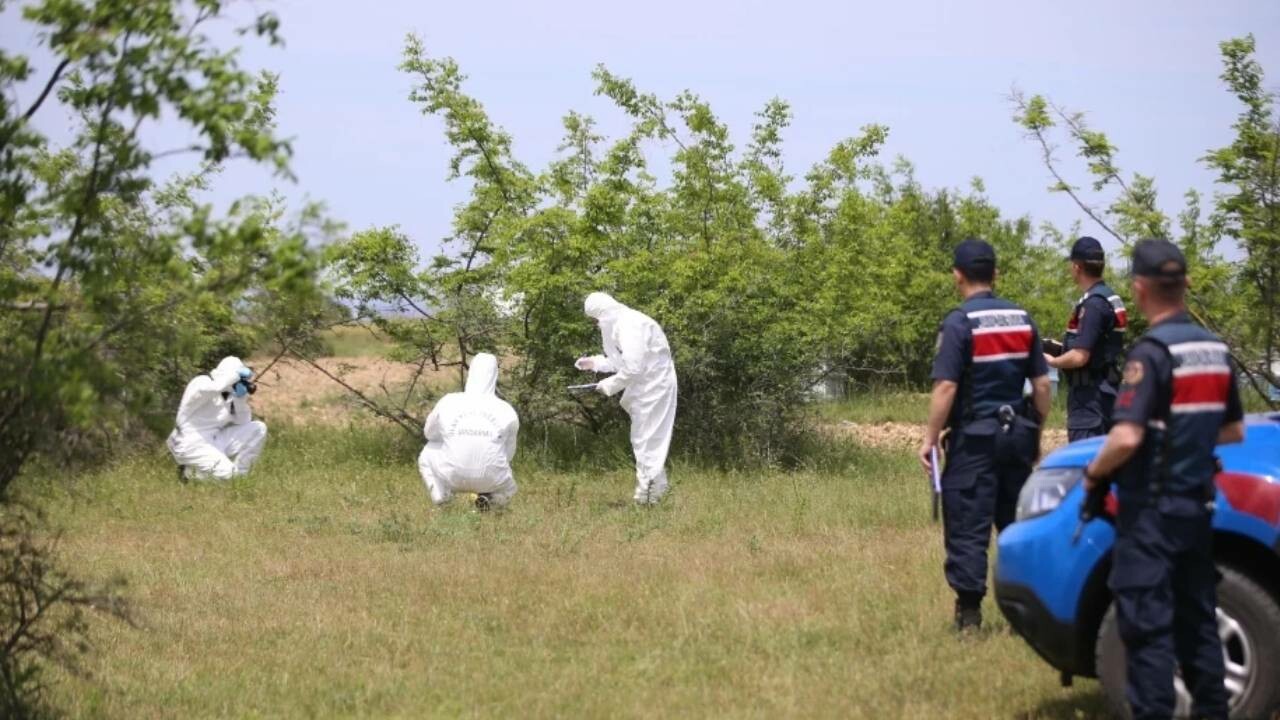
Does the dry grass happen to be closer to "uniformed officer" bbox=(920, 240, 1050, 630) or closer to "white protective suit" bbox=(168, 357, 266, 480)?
"white protective suit" bbox=(168, 357, 266, 480)

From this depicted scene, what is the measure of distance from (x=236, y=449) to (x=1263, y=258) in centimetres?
1086

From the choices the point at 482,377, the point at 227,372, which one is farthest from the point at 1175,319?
the point at 227,372

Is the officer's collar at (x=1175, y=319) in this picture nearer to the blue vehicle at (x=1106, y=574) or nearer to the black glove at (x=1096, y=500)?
the black glove at (x=1096, y=500)

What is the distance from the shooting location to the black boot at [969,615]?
812cm

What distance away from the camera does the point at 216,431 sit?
17422 millimetres

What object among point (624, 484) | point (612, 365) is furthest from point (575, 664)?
point (624, 484)

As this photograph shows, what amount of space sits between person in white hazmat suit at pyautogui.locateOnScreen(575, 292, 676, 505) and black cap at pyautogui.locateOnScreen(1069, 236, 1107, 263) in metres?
5.24

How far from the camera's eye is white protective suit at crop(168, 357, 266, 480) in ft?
56.0

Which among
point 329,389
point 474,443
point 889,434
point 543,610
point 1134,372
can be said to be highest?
point 1134,372

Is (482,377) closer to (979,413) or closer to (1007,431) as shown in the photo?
(979,413)

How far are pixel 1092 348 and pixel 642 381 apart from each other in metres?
5.27

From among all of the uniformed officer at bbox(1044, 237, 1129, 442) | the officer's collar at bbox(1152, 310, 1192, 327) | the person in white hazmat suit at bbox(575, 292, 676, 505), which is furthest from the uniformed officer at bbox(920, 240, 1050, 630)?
the person in white hazmat suit at bbox(575, 292, 676, 505)

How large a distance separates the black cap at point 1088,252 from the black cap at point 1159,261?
4.58 m

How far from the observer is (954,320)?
7.91m
